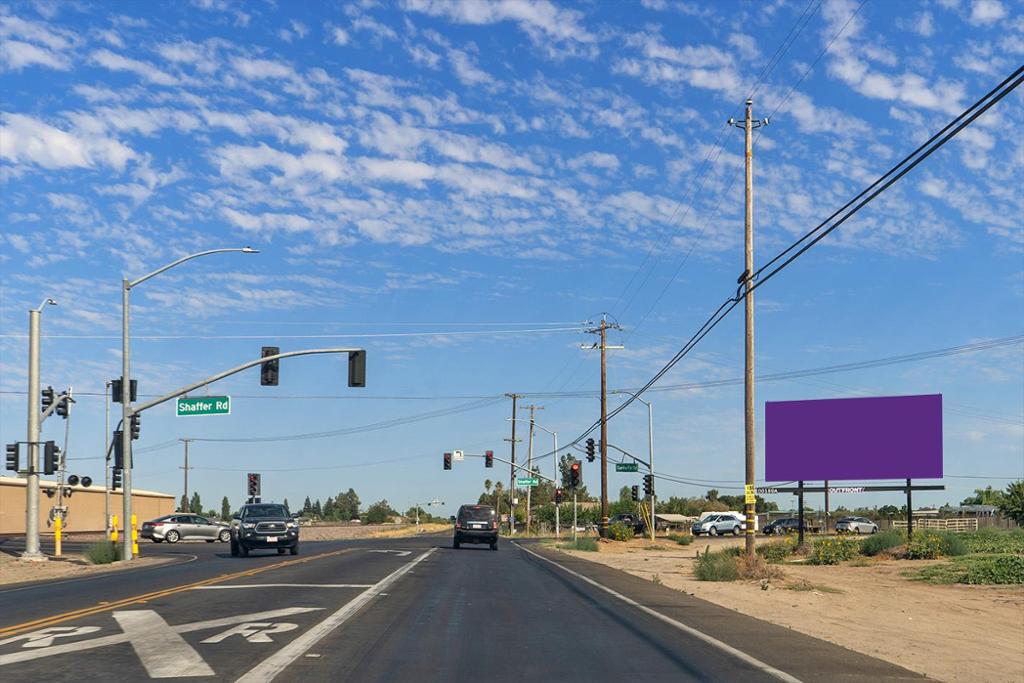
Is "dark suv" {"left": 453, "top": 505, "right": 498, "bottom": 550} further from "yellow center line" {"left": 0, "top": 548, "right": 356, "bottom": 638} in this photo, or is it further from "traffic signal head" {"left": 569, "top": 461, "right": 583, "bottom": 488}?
"yellow center line" {"left": 0, "top": 548, "right": 356, "bottom": 638}

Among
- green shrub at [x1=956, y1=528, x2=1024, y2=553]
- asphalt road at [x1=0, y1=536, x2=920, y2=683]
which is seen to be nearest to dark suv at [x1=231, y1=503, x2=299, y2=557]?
asphalt road at [x1=0, y1=536, x2=920, y2=683]

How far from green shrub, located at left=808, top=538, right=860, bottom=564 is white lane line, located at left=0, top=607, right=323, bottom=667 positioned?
27870 millimetres

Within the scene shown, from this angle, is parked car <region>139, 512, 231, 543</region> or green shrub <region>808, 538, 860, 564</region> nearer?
green shrub <region>808, 538, 860, 564</region>

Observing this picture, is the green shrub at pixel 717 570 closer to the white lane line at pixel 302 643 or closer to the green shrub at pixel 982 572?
the green shrub at pixel 982 572

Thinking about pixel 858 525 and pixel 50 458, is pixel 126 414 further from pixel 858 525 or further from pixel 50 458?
pixel 858 525

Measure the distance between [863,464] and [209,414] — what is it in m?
28.9

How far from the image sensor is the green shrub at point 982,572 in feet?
94.8

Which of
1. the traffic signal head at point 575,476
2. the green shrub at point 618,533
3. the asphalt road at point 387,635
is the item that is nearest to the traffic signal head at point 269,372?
the asphalt road at point 387,635

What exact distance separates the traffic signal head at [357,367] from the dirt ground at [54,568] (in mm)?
9339

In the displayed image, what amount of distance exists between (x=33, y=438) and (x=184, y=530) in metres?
24.8

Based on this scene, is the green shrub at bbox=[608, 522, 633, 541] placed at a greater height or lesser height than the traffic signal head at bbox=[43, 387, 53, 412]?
lesser

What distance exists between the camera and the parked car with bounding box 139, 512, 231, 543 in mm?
62188

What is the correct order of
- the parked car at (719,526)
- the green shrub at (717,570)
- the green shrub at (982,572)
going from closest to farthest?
the green shrub at (982,572) → the green shrub at (717,570) → the parked car at (719,526)

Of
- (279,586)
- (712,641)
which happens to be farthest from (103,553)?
(712,641)
